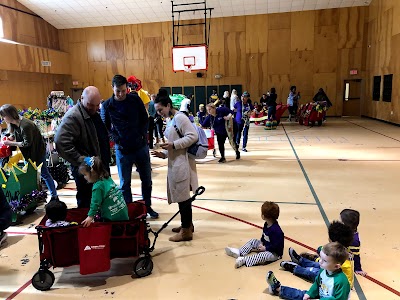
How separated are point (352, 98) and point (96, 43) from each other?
45.4 feet

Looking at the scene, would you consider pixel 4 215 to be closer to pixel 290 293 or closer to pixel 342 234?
pixel 290 293

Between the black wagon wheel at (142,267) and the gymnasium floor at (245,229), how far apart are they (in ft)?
0.17

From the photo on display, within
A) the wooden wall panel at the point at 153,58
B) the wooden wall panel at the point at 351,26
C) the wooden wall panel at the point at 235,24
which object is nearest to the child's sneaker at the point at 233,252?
the wooden wall panel at the point at 235,24

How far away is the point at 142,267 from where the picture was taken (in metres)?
2.78

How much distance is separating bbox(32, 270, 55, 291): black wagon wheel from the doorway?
54.7 ft

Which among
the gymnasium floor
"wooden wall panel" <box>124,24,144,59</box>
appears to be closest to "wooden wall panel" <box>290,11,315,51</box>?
"wooden wall panel" <box>124,24,144,59</box>

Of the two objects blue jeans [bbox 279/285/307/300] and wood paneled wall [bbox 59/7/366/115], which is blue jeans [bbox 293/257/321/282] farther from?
wood paneled wall [bbox 59/7/366/115]

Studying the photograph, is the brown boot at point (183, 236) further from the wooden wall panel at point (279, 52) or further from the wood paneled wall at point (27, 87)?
the wooden wall panel at point (279, 52)

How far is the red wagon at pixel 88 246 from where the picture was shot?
2.54 metres

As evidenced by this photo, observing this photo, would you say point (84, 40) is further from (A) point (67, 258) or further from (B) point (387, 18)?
(A) point (67, 258)

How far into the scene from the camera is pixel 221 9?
1565 cm

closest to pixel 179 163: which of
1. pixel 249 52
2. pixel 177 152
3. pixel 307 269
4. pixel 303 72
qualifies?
pixel 177 152

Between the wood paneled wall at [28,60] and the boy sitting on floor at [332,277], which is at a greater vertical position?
the wood paneled wall at [28,60]

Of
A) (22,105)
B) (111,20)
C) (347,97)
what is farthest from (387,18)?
(22,105)
